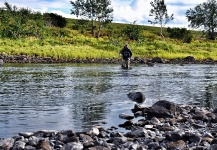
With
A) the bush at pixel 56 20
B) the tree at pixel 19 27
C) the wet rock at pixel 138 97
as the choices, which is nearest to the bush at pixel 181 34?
the bush at pixel 56 20

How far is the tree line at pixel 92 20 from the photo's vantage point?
235 ft

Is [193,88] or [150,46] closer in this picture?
[193,88]

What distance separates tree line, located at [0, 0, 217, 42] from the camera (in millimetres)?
71562

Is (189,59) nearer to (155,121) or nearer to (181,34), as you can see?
(181,34)

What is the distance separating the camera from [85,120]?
44.3 ft

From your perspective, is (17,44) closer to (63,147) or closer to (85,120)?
(85,120)

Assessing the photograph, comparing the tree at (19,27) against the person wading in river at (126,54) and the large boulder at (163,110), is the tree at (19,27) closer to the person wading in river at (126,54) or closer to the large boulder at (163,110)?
the person wading in river at (126,54)

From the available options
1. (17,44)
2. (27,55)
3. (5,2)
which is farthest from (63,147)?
(5,2)

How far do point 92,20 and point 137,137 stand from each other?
88.7m

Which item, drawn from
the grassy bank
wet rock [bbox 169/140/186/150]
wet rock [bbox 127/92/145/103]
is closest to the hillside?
the grassy bank

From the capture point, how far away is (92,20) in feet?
322

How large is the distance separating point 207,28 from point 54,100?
11093cm

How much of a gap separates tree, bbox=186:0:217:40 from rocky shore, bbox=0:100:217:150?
111159mm

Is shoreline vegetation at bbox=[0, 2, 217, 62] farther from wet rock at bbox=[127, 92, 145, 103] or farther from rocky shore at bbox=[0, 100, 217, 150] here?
rocky shore at bbox=[0, 100, 217, 150]
